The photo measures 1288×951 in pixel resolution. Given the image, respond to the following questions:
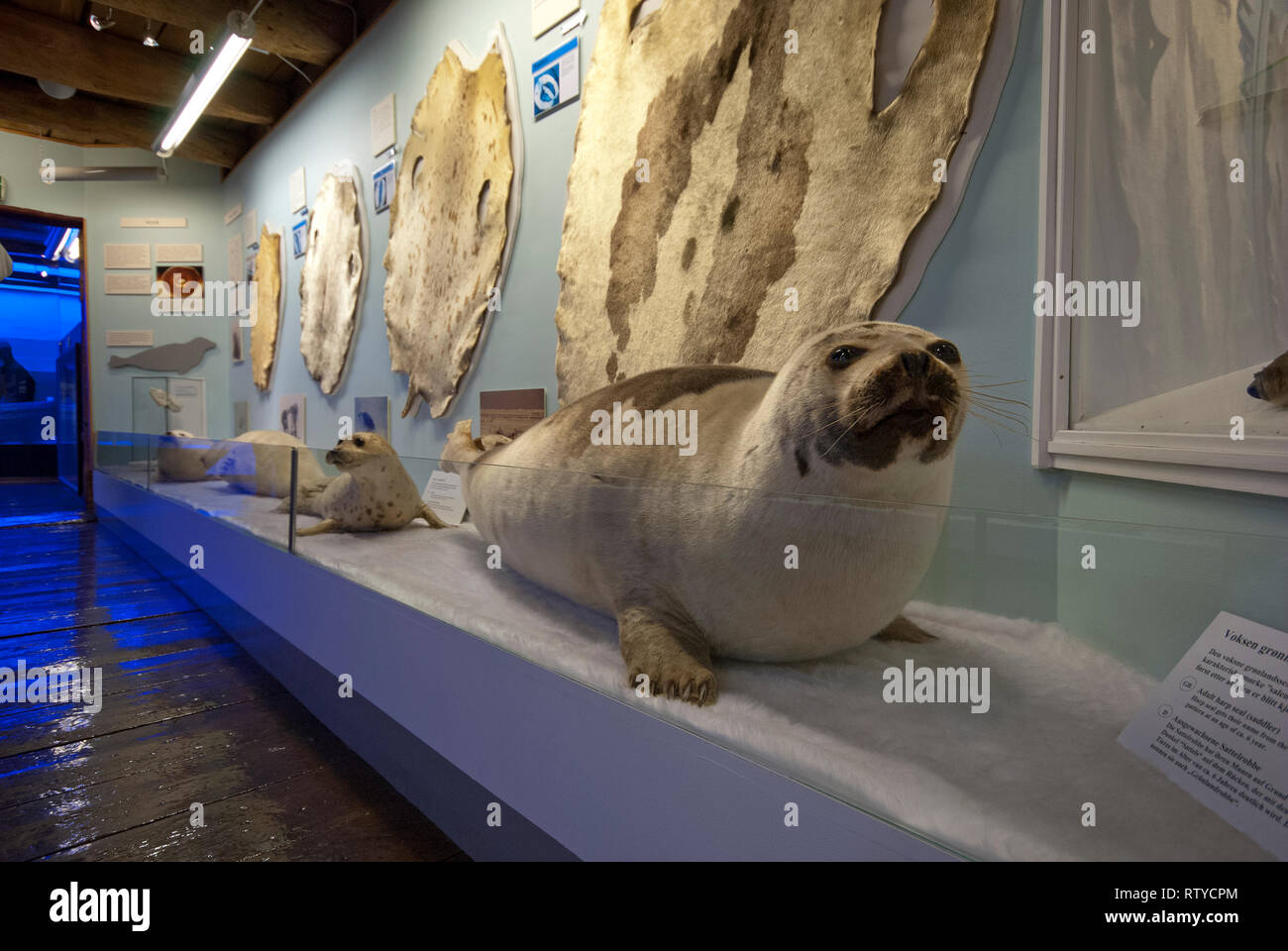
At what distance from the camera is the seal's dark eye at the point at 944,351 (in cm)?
86

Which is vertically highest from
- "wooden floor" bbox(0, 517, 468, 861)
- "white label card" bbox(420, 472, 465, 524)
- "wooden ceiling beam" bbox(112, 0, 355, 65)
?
"wooden ceiling beam" bbox(112, 0, 355, 65)

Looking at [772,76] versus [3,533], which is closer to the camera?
[772,76]

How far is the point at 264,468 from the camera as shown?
2264 mm

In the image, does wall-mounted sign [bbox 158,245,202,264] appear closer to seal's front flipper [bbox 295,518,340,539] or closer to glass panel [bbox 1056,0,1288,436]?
seal's front flipper [bbox 295,518,340,539]

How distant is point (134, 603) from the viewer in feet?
9.52

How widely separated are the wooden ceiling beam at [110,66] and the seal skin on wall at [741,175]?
439cm

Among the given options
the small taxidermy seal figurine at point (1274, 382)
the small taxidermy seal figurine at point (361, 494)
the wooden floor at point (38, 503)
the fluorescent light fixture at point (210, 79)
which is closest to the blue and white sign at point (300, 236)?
the fluorescent light fixture at point (210, 79)

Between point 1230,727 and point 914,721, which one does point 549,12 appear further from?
point 1230,727

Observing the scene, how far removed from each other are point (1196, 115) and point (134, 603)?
12.0ft

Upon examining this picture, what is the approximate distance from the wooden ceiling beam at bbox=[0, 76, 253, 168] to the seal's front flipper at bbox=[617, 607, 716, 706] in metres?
7.16

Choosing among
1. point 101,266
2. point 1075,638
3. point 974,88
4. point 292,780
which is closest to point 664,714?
point 1075,638

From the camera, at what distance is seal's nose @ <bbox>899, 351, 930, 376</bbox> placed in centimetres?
78

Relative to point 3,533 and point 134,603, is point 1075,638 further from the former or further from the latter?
point 3,533

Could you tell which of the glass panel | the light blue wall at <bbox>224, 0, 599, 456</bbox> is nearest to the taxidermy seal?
the light blue wall at <bbox>224, 0, 599, 456</bbox>
